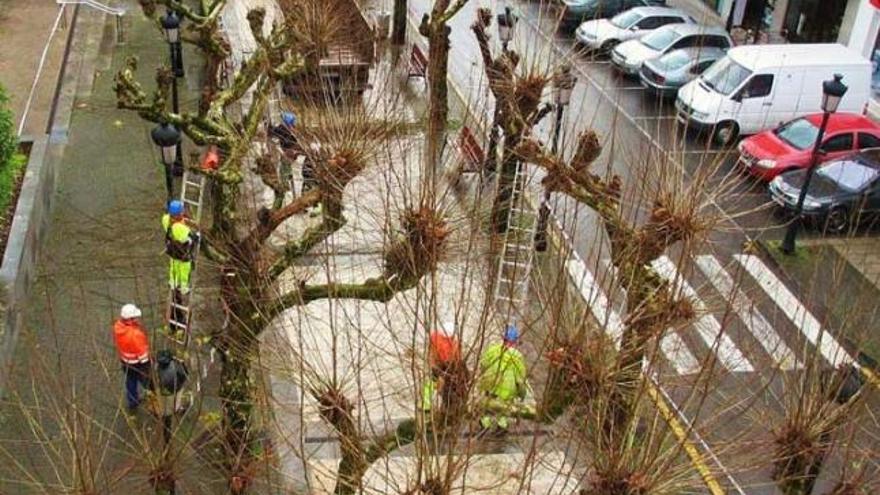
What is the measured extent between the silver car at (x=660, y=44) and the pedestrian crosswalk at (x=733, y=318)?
9.20 metres

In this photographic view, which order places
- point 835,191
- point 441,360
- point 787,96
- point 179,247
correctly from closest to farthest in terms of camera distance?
point 441,360
point 179,247
point 835,191
point 787,96

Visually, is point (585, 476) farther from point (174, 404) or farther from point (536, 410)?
point (174, 404)

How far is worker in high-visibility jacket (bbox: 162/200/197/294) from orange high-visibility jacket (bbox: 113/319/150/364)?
1305 mm

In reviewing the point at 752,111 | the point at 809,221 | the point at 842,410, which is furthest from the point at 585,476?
the point at 752,111

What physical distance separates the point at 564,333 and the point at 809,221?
10837 millimetres

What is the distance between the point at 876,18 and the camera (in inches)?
1032

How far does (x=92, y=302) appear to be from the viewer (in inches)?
654

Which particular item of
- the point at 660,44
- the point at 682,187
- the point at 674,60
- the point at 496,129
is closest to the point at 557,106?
the point at 496,129

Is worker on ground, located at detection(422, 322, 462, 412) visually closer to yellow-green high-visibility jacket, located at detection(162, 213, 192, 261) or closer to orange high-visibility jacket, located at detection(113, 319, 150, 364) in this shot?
orange high-visibility jacket, located at detection(113, 319, 150, 364)

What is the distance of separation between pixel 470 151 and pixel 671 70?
9.57 meters

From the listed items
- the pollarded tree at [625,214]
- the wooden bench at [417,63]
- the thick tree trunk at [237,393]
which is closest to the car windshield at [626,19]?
the wooden bench at [417,63]

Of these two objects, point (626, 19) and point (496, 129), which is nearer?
point (496, 129)

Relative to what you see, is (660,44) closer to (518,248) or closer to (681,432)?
(518,248)

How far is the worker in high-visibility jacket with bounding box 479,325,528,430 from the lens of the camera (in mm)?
10742
